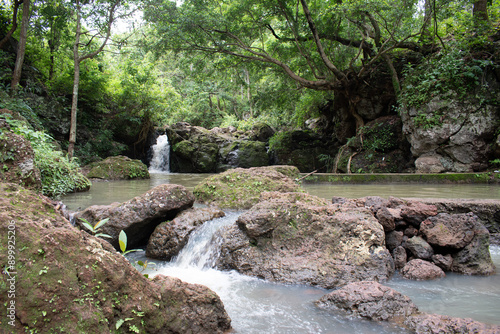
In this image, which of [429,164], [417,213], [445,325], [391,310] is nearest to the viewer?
[445,325]

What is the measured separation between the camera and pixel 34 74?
13.8 metres

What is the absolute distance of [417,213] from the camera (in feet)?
13.5

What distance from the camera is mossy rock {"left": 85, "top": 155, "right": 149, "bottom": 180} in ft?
40.9

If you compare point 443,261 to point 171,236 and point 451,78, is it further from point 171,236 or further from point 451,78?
point 451,78

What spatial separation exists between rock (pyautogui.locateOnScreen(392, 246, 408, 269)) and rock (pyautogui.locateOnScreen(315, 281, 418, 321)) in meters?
1.23

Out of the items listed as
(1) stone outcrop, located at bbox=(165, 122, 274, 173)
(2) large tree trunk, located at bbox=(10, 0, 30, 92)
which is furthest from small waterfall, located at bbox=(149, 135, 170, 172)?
(2) large tree trunk, located at bbox=(10, 0, 30, 92)

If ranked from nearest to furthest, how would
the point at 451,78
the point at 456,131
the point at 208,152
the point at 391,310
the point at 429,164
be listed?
the point at 391,310 → the point at 451,78 → the point at 456,131 → the point at 429,164 → the point at 208,152

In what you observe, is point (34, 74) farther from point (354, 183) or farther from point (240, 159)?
point (354, 183)

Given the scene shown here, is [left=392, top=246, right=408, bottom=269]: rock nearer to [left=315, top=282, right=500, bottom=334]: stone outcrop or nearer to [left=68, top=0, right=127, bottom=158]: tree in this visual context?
[left=315, top=282, right=500, bottom=334]: stone outcrop

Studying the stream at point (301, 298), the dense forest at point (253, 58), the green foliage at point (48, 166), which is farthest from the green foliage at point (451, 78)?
the green foliage at point (48, 166)

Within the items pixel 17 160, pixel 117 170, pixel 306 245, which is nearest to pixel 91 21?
pixel 117 170

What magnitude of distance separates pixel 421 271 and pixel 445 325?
1351 mm

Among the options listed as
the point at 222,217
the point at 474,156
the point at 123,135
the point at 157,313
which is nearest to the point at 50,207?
the point at 157,313

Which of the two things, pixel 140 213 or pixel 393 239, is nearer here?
pixel 393 239
